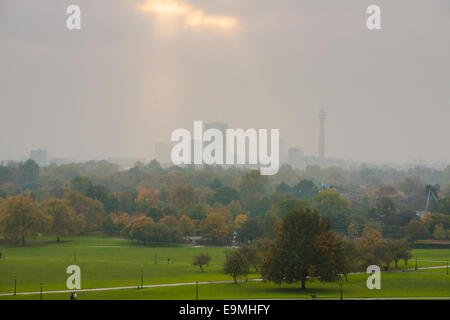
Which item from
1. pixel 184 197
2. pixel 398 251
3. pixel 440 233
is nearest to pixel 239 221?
pixel 184 197

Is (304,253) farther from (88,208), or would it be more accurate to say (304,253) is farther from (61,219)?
(88,208)

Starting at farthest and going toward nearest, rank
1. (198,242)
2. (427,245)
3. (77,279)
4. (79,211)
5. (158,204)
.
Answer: (158,204)
(79,211)
(198,242)
(427,245)
(77,279)

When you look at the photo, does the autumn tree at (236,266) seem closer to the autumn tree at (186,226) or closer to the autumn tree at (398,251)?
the autumn tree at (398,251)

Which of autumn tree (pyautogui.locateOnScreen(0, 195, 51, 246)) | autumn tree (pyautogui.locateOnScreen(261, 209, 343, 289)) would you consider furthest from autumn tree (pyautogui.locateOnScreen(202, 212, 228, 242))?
autumn tree (pyautogui.locateOnScreen(261, 209, 343, 289))

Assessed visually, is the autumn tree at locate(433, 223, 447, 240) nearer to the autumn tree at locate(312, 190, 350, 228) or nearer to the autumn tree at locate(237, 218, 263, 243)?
the autumn tree at locate(312, 190, 350, 228)
